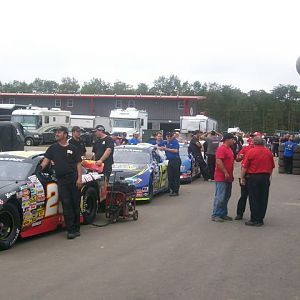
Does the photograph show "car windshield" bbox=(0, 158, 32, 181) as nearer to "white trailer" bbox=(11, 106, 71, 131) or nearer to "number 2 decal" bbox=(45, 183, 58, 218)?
"number 2 decal" bbox=(45, 183, 58, 218)

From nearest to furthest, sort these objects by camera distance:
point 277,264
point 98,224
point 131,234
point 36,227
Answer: point 277,264 → point 36,227 → point 131,234 → point 98,224

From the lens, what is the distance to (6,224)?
7527mm

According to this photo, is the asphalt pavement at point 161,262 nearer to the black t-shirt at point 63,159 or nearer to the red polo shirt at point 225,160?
the red polo shirt at point 225,160

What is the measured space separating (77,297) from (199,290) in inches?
50.7

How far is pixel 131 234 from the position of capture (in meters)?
8.81

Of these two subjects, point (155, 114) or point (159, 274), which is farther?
point (155, 114)

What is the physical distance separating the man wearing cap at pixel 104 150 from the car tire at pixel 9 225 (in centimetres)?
381

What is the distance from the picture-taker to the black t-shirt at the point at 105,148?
455 inches

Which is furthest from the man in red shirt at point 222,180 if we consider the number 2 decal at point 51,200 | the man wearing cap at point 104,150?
the number 2 decal at point 51,200

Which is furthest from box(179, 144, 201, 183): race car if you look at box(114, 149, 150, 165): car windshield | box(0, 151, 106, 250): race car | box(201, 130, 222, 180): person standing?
box(0, 151, 106, 250): race car

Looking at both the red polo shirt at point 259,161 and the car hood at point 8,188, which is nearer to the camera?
the car hood at point 8,188

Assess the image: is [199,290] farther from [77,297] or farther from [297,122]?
[297,122]

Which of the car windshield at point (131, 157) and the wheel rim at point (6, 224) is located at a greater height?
the car windshield at point (131, 157)

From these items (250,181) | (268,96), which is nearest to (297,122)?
(268,96)
